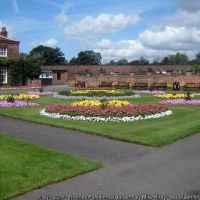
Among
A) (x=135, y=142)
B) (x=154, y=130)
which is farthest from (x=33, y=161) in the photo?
(x=154, y=130)

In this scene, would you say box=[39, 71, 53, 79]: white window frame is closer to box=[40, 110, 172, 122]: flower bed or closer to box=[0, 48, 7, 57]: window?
box=[0, 48, 7, 57]: window

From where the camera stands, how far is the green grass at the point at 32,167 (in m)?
7.48

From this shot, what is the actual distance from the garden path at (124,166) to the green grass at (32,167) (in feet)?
0.77

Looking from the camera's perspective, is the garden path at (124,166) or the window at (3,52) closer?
the garden path at (124,166)

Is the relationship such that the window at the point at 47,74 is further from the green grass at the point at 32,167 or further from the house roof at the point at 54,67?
the green grass at the point at 32,167

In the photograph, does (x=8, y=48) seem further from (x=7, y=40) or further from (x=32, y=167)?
(x=32, y=167)

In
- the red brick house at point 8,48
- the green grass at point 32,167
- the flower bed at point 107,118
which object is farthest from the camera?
the red brick house at point 8,48

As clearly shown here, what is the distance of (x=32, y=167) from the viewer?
8.64 m

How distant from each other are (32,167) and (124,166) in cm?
191

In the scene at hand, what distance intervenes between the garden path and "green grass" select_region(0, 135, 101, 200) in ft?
0.77

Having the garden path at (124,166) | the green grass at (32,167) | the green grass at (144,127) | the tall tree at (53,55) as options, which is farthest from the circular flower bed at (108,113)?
the tall tree at (53,55)

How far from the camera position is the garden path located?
7.33 meters

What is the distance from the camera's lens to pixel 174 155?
9.95 m

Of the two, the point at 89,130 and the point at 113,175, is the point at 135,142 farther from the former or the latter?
the point at 113,175
